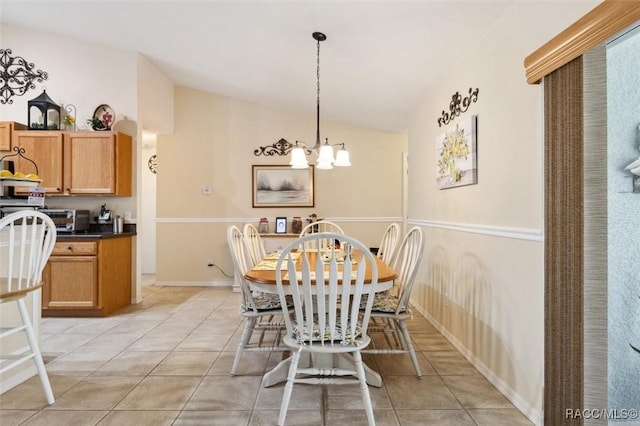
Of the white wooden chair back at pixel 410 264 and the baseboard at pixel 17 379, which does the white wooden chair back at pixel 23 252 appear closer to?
the baseboard at pixel 17 379

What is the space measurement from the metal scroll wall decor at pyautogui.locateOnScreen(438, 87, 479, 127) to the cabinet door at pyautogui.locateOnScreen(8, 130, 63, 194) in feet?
13.1

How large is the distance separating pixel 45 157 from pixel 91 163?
47 centimetres

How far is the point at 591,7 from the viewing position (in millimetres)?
1463

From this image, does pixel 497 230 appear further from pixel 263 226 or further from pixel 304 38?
pixel 263 226

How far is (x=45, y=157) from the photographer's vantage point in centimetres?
382

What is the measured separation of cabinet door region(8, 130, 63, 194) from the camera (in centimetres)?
380

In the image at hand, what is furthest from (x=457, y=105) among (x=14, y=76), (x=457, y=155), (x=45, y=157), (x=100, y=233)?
(x=14, y=76)

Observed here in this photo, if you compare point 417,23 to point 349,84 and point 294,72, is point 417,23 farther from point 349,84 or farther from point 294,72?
point 294,72

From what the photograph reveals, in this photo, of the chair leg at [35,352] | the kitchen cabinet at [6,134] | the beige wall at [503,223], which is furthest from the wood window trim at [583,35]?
the kitchen cabinet at [6,134]

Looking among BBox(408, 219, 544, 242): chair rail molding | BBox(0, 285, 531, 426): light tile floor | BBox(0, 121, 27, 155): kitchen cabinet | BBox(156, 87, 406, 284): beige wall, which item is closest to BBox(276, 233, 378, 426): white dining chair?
BBox(0, 285, 531, 426): light tile floor

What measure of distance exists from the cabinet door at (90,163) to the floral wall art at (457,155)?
11.2 ft

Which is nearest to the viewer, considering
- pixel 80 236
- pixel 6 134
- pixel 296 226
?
pixel 80 236

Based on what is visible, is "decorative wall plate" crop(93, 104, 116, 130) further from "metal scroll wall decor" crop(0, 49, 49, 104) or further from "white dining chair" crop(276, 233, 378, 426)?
"white dining chair" crop(276, 233, 378, 426)

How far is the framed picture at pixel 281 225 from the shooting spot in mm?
5113
